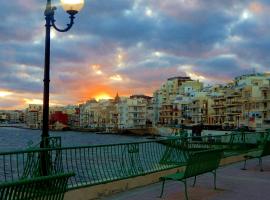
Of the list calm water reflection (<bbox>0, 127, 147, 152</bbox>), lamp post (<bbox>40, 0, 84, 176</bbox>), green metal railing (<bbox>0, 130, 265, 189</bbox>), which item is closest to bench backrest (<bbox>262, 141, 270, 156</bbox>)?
green metal railing (<bbox>0, 130, 265, 189</bbox>)

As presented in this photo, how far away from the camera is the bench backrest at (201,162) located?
9.10 m

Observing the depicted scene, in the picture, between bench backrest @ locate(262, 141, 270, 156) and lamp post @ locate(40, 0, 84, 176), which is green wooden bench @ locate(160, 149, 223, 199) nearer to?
lamp post @ locate(40, 0, 84, 176)

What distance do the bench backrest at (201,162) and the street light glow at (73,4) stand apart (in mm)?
3767

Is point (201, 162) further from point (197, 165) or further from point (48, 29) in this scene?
point (48, 29)

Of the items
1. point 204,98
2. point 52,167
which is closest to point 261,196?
point 52,167

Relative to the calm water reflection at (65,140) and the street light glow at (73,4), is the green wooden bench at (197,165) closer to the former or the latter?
the street light glow at (73,4)

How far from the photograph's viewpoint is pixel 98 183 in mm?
9523

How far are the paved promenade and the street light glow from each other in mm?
3865

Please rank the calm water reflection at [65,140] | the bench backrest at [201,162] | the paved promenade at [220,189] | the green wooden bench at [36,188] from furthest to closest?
1. the calm water reflection at [65,140]
2. the paved promenade at [220,189]
3. the bench backrest at [201,162]
4. the green wooden bench at [36,188]

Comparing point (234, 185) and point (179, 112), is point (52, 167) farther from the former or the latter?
point (179, 112)

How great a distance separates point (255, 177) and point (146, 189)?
11.3 feet

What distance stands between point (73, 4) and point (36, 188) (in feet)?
17.4

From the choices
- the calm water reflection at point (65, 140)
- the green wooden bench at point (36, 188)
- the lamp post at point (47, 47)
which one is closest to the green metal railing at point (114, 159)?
the lamp post at point (47, 47)

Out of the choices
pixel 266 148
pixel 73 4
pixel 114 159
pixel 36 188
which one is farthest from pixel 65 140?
pixel 36 188
